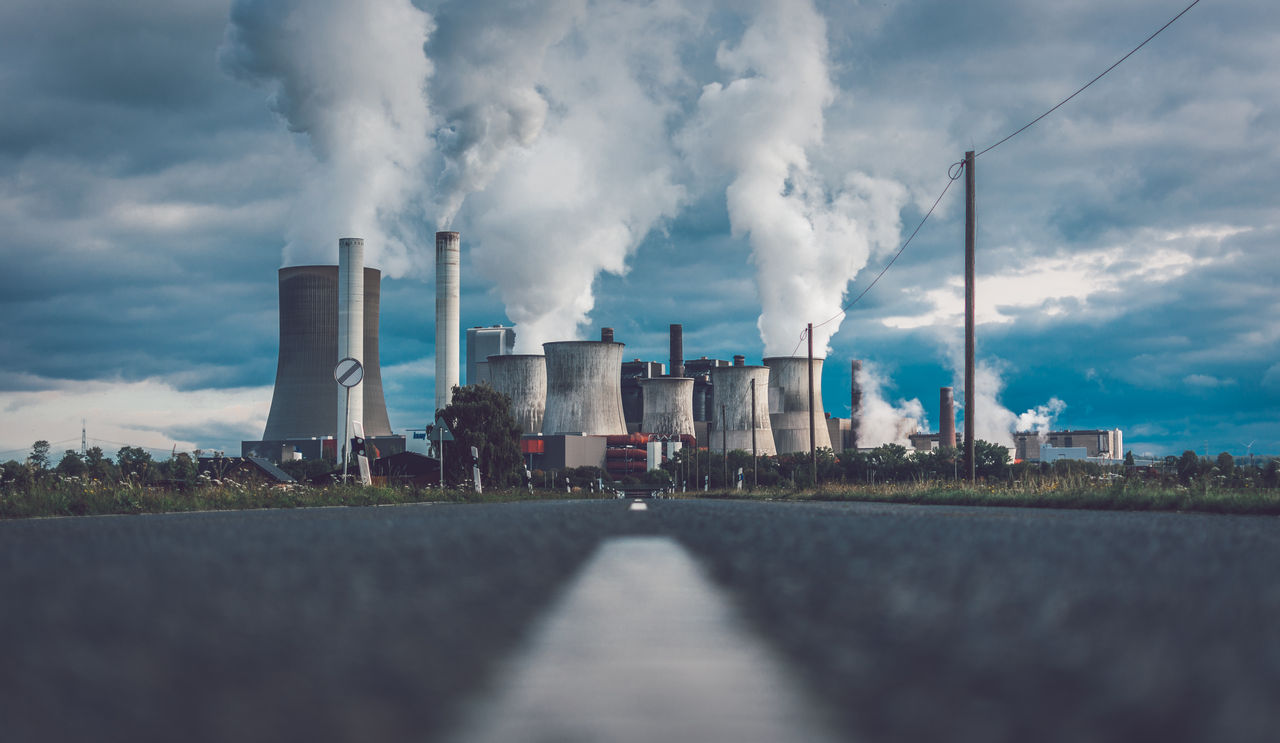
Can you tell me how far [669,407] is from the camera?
83125 millimetres

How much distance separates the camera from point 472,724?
1.79m

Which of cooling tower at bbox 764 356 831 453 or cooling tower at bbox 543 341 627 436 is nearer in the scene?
cooling tower at bbox 543 341 627 436

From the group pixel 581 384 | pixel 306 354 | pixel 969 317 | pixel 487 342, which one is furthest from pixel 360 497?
pixel 487 342

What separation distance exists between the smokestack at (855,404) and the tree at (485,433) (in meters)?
59.3

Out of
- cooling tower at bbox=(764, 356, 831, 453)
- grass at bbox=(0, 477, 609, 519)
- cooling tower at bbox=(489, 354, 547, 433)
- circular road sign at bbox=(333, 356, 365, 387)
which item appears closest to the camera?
grass at bbox=(0, 477, 609, 519)

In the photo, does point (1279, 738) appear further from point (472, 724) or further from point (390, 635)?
point (390, 635)

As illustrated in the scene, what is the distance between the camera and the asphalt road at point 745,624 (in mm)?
1749

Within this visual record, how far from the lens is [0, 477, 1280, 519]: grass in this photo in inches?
456

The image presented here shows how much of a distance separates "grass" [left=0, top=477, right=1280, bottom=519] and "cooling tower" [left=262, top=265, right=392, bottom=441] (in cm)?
6115

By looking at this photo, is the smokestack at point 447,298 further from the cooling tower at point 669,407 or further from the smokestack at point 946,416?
the smokestack at point 946,416

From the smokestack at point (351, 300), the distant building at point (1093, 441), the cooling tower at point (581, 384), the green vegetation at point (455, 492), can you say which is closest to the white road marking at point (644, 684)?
the green vegetation at point (455, 492)

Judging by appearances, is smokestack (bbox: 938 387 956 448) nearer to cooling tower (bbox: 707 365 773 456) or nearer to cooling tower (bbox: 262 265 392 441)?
cooling tower (bbox: 707 365 773 456)

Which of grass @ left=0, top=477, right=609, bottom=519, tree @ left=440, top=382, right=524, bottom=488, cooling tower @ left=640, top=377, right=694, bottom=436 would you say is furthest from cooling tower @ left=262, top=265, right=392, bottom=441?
grass @ left=0, top=477, right=609, bottom=519

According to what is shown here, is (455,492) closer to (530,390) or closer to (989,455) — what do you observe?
(530,390)
